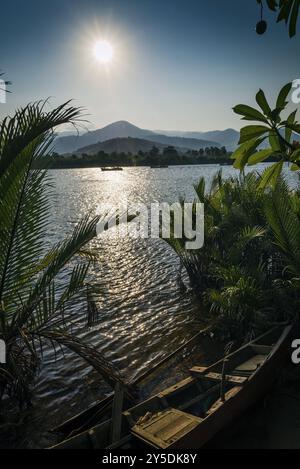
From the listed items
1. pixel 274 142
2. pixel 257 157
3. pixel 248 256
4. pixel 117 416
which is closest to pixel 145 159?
pixel 248 256

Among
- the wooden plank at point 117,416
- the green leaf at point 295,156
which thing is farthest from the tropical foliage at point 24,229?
the green leaf at point 295,156

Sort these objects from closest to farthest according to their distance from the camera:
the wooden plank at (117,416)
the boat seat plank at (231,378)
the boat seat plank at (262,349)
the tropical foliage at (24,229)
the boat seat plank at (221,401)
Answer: the tropical foliage at (24,229), the wooden plank at (117,416), the boat seat plank at (221,401), the boat seat plank at (231,378), the boat seat plank at (262,349)

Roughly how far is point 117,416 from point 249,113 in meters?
4.42

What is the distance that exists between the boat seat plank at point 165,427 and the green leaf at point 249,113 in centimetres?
396

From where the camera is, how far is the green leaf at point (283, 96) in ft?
6.22

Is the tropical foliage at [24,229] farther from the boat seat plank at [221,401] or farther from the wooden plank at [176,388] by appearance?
the boat seat plank at [221,401]

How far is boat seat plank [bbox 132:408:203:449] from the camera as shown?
4.22m

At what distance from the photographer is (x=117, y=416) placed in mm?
4605

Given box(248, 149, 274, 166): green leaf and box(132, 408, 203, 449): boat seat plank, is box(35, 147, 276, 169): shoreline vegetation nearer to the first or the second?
box(132, 408, 203, 449): boat seat plank

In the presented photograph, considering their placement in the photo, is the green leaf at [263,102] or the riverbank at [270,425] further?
the riverbank at [270,425]

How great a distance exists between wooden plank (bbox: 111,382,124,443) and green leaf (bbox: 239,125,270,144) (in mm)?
4143

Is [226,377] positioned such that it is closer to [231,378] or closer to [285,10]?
[231,378]

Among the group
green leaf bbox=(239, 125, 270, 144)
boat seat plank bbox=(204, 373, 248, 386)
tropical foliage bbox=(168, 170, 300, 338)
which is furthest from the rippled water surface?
green leaf bbox=(239, 125, 270, 144)
